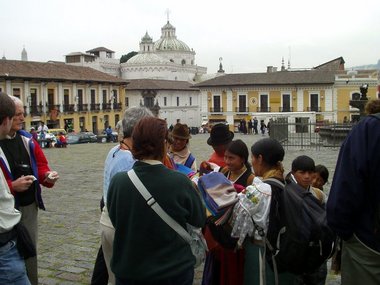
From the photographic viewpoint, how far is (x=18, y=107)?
417cm

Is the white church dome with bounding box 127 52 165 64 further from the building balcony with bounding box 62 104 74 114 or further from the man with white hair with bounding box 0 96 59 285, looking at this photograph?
the man with white hair with bounding box 0 96 59 285

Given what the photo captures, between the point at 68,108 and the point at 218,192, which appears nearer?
the point at 218,192

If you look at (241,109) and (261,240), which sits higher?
(241,109)

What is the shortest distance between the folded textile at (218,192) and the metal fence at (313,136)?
18.8 meters

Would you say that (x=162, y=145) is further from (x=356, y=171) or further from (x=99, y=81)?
(x=99, y=81)

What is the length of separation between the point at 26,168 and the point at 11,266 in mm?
1186

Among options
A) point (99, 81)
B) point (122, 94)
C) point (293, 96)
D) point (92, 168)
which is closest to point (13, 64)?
point (99, 81)

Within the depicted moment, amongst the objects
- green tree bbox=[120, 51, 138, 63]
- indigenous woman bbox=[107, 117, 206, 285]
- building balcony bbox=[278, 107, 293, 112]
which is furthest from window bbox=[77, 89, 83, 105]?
indigenous woman bbox=[107, 117, 206, 285]

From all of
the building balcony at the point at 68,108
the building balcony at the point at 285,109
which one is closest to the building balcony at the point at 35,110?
the building balcony at the point at 68,108

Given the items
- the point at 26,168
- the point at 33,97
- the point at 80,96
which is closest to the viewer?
the point at 26,168

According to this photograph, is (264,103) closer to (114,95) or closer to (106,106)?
(114,95)

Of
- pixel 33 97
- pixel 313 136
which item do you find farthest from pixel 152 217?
pixel 33 97

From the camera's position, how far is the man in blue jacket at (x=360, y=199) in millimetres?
2773

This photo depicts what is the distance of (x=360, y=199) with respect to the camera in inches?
109
